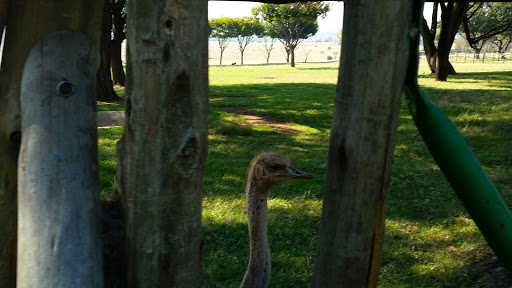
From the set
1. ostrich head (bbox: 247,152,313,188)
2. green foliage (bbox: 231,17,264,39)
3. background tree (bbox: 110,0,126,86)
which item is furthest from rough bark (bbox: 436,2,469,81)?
green foliage (bbox: 231,17,264,39)

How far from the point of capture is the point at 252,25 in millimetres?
72250

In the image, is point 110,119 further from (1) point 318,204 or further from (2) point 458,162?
(2) point 458,162

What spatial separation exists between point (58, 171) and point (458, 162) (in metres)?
1.60

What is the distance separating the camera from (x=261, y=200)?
11.2 feet

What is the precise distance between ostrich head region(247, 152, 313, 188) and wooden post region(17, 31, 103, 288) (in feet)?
4.28

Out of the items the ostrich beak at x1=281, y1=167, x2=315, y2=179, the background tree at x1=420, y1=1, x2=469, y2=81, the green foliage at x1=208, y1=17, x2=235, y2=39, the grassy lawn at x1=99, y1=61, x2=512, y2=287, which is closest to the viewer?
the ostrich beak at x1=281, y1=167, x2=315, y2=179

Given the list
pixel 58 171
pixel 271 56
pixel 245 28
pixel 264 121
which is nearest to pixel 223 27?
pixel 245 28

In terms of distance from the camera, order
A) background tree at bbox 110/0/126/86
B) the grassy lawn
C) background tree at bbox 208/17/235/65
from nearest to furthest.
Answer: the grassy lawn
background tree at bbox 110/0/126/86
background tree at bbox 208/17/235/65

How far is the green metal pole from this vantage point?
2.35 meters

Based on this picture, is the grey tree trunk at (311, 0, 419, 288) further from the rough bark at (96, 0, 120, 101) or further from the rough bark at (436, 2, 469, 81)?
the rough bark at (436, 2, 469, 81)

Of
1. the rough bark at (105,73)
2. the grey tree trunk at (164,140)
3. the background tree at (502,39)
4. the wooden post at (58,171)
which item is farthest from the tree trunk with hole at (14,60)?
the background tree at (502,39)

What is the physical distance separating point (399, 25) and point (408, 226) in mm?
3673

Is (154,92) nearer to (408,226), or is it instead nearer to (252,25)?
(408,226)

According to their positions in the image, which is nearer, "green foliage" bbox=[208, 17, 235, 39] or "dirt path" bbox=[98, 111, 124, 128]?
"dirt path" bbox=[98, 111, 124, 128]
